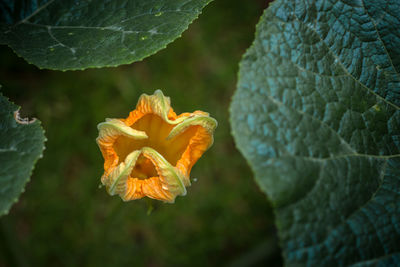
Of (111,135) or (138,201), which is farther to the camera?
(138,201)

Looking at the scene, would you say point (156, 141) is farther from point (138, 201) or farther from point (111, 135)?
point (138, 201)

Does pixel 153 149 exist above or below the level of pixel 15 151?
below

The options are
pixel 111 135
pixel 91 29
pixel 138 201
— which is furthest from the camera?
pixel 138 201

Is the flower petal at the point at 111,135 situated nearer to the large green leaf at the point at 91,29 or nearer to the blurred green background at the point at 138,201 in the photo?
the large green leaf at the point at 91,29

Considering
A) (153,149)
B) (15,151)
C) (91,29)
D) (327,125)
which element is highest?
(91,29)

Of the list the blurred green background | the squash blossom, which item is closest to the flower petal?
the squash blossom

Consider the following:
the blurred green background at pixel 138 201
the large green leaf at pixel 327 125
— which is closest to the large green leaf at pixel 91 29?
the large green leaf at pixel 327 125

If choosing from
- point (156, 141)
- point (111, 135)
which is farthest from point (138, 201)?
point (111, 135)
